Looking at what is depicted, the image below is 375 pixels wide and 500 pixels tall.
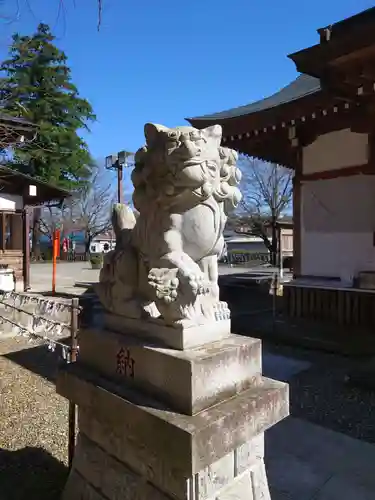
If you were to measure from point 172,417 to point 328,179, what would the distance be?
6.80 meters

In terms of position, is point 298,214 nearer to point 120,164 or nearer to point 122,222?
point 120,164

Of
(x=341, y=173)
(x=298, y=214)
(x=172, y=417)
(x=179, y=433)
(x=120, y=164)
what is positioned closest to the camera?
(x=179, y=433)

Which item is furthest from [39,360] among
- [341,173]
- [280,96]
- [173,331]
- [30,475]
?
[280,96]

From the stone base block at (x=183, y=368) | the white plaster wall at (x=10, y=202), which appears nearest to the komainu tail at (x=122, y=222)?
the stone base block at (x=183, y=368)

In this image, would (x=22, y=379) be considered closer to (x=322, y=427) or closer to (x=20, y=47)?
(x=322, y=427)

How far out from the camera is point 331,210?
296 inches

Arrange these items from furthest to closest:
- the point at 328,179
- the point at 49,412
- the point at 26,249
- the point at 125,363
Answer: the point at 26,249 → the point at 328,179 → the point at 49,412 → the point at 125,363

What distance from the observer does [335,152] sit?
7402 millimetres

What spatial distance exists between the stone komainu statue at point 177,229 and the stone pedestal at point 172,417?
216 mm

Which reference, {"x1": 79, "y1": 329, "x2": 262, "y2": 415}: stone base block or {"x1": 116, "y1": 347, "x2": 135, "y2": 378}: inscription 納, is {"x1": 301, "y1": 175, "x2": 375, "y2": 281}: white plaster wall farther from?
{"x1": 116, "y1": 347, "x2": 135, "y2": 378}: inscription 納

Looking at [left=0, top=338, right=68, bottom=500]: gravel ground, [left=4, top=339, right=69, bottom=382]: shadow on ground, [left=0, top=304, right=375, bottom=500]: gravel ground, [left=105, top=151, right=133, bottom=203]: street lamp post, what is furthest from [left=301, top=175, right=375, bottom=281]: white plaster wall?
[left=0, top=338, right=68, bottom=500]: gravel ground

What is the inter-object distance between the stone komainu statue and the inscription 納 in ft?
0.71

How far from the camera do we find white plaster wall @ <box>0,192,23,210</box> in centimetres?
1250

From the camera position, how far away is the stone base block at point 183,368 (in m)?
1.82
